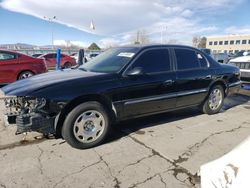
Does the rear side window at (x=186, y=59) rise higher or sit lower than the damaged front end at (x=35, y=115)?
higher

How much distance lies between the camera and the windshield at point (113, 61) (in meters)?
3.91

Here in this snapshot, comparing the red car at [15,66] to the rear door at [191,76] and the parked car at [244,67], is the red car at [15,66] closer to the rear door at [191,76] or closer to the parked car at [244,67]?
the rear door at [191,76]

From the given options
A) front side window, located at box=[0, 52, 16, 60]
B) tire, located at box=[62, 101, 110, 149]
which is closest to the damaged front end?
tire, located at box=[62, 101, 110, 149]

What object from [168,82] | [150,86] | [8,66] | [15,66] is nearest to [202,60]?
[168,82]

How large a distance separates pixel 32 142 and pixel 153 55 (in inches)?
103

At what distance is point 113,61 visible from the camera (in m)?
4.12

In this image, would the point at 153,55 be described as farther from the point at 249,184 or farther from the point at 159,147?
the point at 249,184

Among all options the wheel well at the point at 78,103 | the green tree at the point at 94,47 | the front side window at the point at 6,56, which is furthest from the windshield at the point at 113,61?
the green tree at the point at 94,47

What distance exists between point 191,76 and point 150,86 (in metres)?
1.15

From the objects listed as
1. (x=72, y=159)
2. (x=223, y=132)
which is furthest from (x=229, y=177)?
(x=223, y=132)

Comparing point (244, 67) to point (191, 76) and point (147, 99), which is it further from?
point (147, 99)

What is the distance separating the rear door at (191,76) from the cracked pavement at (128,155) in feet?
1.77

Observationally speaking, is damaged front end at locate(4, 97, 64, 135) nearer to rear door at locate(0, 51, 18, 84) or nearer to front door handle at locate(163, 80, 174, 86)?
front door handle at locate(163, 80, 174, 86)

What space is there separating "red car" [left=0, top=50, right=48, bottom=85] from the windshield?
4732 mm
